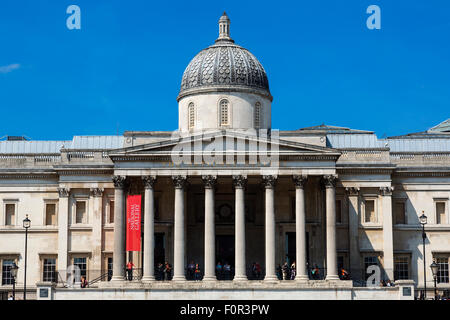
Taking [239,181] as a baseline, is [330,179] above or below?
above

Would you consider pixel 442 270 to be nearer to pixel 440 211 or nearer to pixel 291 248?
pixel 440 211

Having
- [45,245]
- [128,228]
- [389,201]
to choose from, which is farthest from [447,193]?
[45,245]

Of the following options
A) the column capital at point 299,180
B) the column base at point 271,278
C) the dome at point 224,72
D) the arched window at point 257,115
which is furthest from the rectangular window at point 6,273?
the column capital at point 299,180

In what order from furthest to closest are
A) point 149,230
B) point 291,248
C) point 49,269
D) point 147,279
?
1. point 49,269
2. point 291,248
3. point 149,230
4. point 147,279

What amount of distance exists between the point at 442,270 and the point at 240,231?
17.2m

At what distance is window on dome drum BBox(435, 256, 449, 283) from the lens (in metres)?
61.3

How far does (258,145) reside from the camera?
56.3 meters

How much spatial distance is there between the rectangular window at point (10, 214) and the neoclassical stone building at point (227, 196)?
86 mm

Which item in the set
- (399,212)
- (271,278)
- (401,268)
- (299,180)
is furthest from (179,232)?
(399,212)

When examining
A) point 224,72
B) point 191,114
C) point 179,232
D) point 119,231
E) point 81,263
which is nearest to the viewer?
point 179,232

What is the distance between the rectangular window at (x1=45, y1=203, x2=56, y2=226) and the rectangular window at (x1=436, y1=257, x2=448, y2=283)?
29898 mm

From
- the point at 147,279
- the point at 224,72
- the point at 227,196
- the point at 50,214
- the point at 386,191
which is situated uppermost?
the point at 224,72

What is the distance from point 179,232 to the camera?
181 feet

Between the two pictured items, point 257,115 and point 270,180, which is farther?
point 257,115
